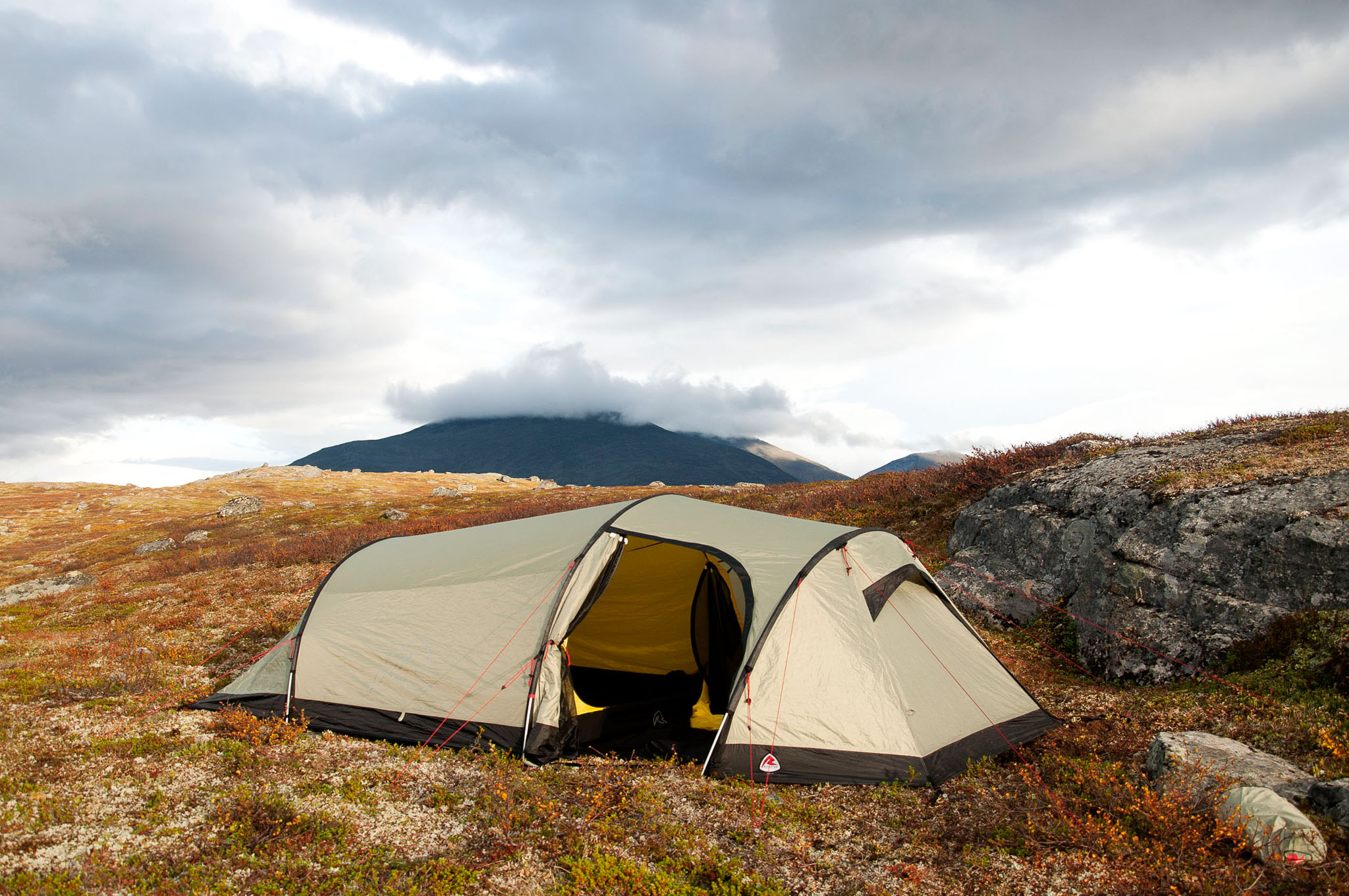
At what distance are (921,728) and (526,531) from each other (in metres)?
6.61

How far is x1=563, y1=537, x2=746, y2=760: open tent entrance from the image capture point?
972 cm

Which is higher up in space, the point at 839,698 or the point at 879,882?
the point at 839,698

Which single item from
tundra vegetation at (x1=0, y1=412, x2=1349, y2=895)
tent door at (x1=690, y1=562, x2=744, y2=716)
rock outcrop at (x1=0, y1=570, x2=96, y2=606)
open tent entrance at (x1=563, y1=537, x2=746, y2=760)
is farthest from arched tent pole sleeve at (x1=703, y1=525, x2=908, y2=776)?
rock outcrop at (x1=0, y1=570, x2=96, y2=606)

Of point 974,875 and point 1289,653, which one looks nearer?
point 974,875

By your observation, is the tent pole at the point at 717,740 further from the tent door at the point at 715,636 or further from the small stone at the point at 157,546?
the small stone at the point at 157,546

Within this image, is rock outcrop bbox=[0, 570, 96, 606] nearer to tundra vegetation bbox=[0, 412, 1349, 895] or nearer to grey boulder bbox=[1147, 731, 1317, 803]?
tundra vegetation bbox=[0, 412, 1349, 895]

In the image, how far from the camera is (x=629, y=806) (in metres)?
7.40

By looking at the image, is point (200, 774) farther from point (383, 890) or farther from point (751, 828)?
point (751, 828)

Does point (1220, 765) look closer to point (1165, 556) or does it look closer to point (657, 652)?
point (1165, 556)

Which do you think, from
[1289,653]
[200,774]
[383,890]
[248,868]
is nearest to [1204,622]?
[1289,653]

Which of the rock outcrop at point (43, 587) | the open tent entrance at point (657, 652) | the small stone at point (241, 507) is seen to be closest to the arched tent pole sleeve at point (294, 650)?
the open tent entrance at point (657, 652)

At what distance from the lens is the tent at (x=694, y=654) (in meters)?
8.27

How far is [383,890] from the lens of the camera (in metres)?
5.90

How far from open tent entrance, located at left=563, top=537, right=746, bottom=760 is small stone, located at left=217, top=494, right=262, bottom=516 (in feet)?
185
